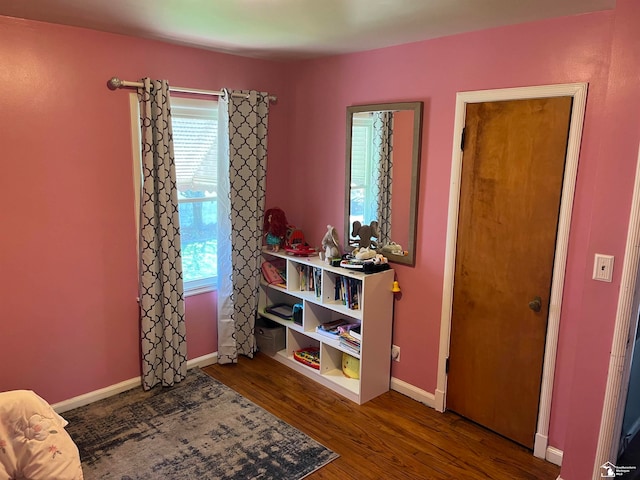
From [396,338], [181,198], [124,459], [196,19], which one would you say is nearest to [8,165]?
[181,198]

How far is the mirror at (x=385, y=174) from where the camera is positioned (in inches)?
124

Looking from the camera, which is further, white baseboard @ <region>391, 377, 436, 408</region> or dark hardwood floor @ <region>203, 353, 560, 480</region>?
white baseboard @ <region>391, 377, 436, 408</region>

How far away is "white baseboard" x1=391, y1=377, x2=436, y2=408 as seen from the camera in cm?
327

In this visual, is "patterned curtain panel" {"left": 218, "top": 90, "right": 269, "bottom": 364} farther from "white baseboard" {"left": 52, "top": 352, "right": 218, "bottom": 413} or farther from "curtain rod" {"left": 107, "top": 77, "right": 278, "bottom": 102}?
"white baseboard" {"left": 52, "top": 352, "right": 218, "bottom": 413}

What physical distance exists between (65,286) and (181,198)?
3.21 feet

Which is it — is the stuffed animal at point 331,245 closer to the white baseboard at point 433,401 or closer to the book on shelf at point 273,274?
the book on shelf at point 273,274

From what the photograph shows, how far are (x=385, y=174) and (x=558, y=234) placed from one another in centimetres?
121

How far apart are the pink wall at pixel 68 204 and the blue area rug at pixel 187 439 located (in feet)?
1.06

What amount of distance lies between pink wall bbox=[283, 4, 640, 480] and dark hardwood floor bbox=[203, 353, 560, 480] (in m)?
0.24

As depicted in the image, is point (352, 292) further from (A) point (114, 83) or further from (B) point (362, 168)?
(A) point (114, 83)

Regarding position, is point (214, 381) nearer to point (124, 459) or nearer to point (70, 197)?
point (124, 459)

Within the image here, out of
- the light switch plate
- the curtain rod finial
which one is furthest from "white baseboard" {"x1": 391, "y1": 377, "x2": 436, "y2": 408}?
the curtain rod finial

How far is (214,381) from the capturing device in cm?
355

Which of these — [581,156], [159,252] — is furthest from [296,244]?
[581,156]
